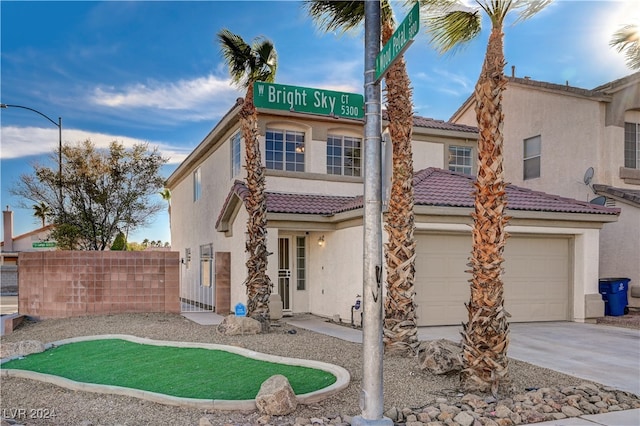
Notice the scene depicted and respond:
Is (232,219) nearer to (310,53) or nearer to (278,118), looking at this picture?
(278,118)

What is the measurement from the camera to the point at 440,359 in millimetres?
7621

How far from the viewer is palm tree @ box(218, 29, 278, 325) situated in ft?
40.9

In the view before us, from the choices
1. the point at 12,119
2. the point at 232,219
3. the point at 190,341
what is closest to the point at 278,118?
the point at 232,219

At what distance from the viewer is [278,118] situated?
1652cm

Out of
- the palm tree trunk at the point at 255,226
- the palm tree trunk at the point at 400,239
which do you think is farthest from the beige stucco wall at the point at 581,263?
the palm tree trunk at the point at 255,226

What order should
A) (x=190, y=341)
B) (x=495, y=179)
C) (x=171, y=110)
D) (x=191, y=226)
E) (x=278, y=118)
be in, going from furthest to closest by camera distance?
(x=191, y=226)
(x=171, y=110)
(x=278, y=118)
(x=190, y=341)
(x=495, y=179)

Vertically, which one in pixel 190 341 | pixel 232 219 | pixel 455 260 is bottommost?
pixel 190 341

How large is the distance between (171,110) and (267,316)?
11301 mm

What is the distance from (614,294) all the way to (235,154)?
12879 millimetres

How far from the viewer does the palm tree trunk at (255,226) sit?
1241 cm

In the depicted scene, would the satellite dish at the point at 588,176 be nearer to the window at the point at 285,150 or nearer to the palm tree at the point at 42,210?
the window at the point at 285,150

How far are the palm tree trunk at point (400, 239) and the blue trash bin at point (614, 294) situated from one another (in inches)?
366

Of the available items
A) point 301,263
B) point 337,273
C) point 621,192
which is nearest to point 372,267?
point 337,273

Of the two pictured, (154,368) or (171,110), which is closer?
(154,368)
